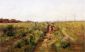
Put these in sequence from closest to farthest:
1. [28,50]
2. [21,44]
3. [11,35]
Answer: [28,50], [21,44], [11,35]

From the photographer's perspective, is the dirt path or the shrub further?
the shrub

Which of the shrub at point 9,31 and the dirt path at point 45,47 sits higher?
the shrub at point 9,31

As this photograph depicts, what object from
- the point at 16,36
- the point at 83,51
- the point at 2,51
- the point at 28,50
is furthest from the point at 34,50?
the point at 16,36

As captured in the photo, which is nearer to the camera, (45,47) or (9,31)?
(45,47)

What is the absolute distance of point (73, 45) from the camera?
21766mm

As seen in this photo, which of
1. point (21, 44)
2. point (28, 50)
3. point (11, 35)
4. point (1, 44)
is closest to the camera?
point (28, 50)

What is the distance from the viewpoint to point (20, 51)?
18.3m

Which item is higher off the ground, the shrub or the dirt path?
the shrub

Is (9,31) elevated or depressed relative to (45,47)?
elevated

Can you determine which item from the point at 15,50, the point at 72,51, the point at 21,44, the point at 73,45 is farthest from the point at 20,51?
the point at 73,45

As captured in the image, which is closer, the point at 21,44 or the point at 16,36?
the point at 21,44

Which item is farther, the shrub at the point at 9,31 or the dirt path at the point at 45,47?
the shrub at the point at 9,31

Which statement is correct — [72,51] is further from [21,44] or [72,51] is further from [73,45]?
[21,44]

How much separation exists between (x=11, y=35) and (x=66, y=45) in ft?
27.6
